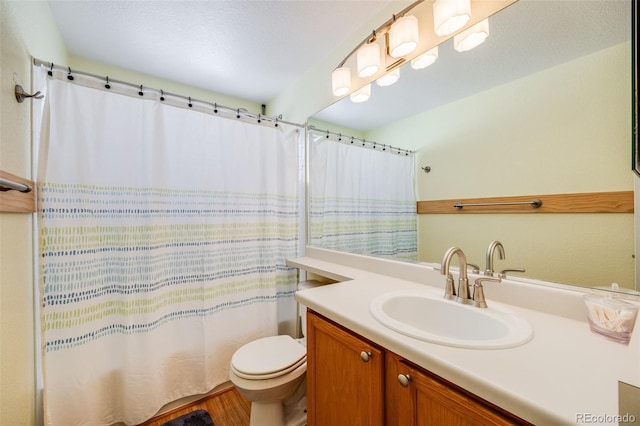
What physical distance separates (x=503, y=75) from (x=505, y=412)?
3.72 ft

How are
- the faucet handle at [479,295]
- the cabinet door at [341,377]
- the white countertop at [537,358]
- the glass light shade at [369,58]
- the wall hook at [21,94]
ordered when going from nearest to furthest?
the white countertop at [537,358], the cabinet door at [341,377], the faucet handle at [479,295], the wall hook at [21,94], the glass light shade at [369,58]

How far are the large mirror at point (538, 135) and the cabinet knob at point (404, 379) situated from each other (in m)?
0.63

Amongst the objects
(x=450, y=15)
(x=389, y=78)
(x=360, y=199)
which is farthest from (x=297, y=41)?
(x=360, y=199)

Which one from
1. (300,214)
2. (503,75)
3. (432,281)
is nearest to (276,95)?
(300,214)

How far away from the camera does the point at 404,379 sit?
654 millimetres

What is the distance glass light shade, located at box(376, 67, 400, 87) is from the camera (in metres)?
1.37

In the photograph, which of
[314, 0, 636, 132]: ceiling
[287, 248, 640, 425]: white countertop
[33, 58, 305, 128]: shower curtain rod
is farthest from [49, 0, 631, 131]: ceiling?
[287, 248, 640, 425]: white countertop

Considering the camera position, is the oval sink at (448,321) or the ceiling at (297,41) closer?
the oval sink at (448,321)

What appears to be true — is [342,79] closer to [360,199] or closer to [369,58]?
[369,58]

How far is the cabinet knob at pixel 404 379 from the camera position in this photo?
650 millimetres

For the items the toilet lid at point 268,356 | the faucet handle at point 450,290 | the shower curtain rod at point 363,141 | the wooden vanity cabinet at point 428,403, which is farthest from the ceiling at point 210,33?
the toilet lid at point 268,356

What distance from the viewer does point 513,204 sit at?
3.15ft

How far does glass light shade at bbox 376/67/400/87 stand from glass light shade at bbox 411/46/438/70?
0.09 meters

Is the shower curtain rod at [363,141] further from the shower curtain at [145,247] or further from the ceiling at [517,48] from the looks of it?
the shower curtain at [145,247]
